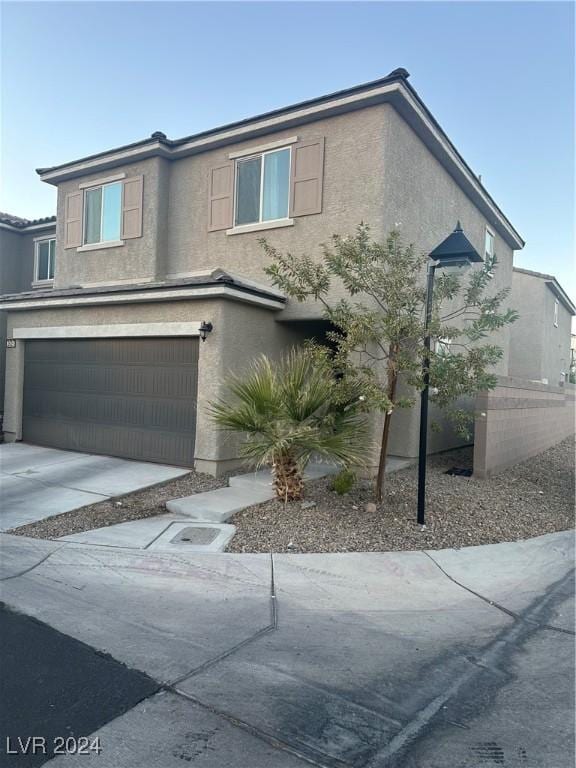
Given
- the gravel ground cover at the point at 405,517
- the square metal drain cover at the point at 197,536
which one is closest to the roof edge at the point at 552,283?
the gravel ground cover at the point at 405,517

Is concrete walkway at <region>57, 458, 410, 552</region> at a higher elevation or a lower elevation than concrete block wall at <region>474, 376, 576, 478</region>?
lower

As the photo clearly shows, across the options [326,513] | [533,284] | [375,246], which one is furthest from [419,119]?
[533,284]

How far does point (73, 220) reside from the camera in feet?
45.1

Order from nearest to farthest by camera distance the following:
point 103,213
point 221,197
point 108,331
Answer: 1. point 108,331
2. point 221,197
3. point 103,213

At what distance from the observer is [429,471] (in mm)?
9961

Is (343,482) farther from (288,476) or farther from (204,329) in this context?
(204,329)

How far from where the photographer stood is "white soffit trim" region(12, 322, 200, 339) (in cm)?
956

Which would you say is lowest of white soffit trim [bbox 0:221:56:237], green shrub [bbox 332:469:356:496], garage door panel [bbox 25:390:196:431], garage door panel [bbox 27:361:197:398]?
green shrub [bbox 332:469:356:496]

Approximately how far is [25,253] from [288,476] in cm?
1483

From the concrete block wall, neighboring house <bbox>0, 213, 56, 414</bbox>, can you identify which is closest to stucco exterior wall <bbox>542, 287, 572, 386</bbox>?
the concrete block wall

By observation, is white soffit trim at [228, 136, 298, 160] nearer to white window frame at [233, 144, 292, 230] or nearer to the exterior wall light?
white window frame at [233, 144, 292, 230]

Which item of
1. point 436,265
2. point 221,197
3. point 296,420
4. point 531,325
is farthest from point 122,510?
point 531,325

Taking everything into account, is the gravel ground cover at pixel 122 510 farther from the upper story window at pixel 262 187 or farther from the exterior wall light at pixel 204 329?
the upper story window at pixel 262 187

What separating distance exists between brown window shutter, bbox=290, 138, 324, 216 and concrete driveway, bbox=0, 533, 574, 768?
695cm
